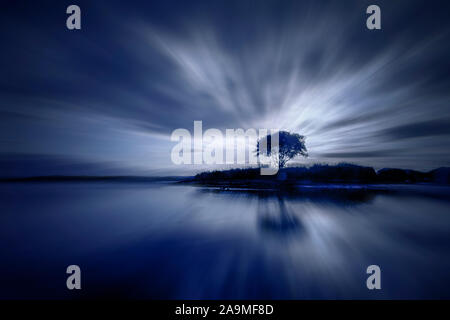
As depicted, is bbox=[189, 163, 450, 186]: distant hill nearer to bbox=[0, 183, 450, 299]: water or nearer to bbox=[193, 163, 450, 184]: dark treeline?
bbox=[193, 163, 450, 184]: dark treeline

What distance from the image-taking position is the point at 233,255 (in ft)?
11.3

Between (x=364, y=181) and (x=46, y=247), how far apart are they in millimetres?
22409

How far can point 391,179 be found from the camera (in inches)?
642

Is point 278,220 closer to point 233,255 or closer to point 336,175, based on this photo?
point 233,255

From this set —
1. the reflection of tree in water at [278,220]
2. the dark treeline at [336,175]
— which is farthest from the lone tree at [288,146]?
the reflection of tree in water at [278,220]

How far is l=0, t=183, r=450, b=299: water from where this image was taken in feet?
8.48

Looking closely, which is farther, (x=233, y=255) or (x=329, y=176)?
(x=329, y=176)

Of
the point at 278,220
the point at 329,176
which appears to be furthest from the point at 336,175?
the point at 278,220

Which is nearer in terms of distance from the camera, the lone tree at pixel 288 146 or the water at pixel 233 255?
the water at pixel 233 255

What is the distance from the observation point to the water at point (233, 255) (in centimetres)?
259

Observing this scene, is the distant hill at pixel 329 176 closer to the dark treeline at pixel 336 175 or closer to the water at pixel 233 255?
the dark treeline at pixel 336 175

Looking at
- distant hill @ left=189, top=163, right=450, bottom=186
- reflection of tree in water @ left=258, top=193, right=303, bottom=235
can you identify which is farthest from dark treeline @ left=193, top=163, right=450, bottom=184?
reflection of tree in water @ left=258, top=193, right=303, bottom=235
